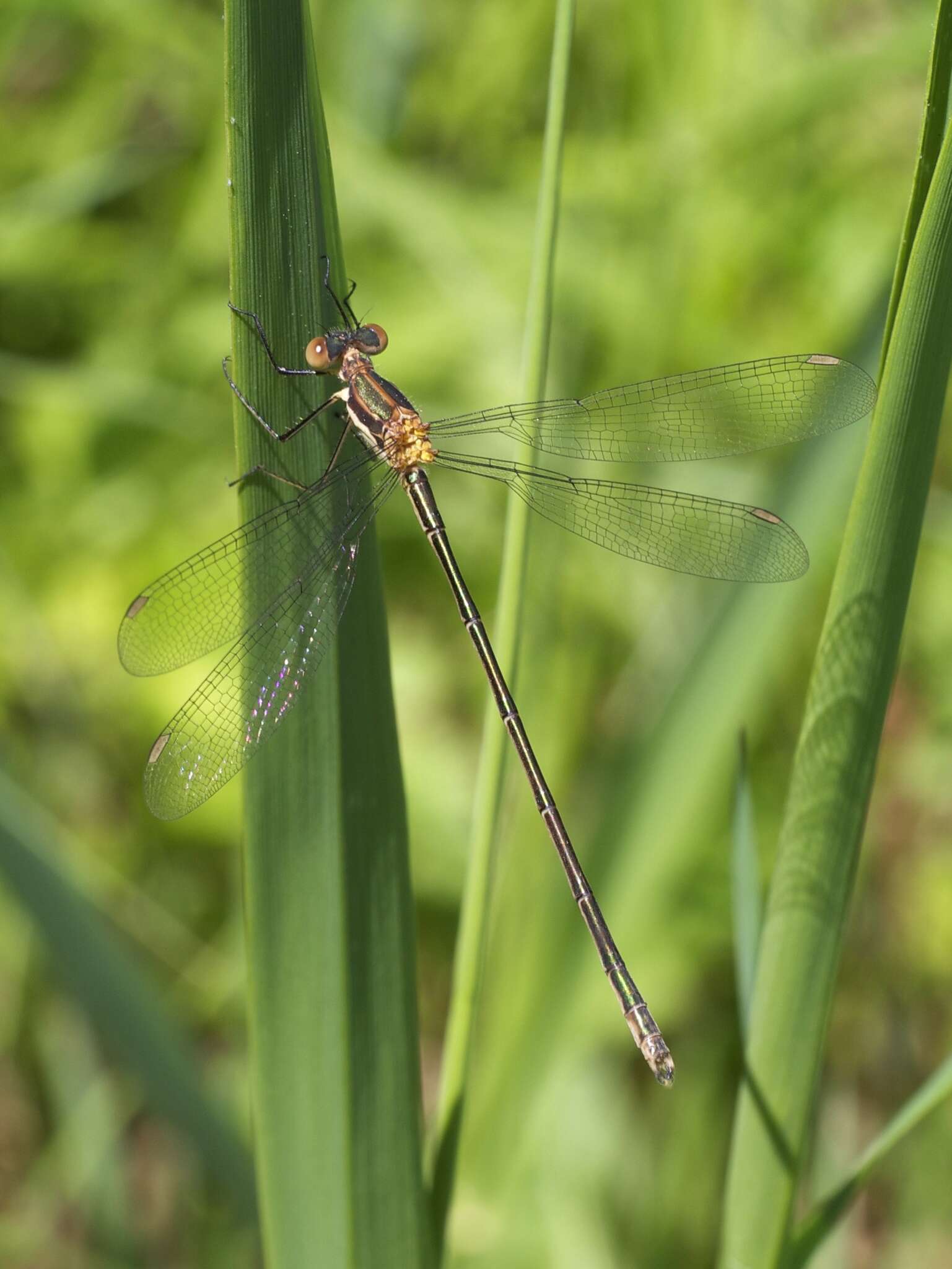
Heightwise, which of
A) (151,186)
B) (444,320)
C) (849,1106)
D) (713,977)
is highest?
(151,186)

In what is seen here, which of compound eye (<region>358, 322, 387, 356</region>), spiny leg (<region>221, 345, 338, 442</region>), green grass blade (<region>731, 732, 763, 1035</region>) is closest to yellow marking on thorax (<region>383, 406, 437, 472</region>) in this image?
compound eye (<region>358, 322, 387, 356</region>)

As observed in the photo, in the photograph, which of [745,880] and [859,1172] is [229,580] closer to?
[745,880]

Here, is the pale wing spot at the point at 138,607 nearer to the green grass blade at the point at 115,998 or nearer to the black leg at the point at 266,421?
the green grass blade at the point at 115,998

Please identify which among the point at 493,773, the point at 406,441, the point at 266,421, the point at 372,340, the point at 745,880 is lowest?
the point at 745,880

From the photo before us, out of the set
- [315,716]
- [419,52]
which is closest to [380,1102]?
[315,716]

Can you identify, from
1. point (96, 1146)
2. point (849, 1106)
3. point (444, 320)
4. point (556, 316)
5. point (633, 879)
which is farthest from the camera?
point (444, 320)

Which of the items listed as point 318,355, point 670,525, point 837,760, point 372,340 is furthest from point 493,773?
point 372,340

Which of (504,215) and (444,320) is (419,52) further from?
(444,320)
